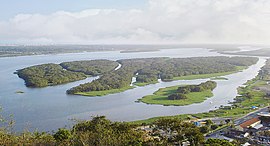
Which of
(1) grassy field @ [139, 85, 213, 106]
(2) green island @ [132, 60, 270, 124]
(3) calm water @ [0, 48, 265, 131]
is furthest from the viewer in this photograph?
(1) grassy field @ [139, 85, 213, 106]

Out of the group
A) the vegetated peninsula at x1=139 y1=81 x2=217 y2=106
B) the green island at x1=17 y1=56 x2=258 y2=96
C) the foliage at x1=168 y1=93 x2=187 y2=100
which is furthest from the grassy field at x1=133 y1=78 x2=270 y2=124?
the green island at x1=17 y1=56 x2=258 y2=96

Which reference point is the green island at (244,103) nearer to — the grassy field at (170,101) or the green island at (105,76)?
the grassy field at (170,101)

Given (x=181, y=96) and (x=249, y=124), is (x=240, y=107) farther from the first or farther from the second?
(x=249, y=124)

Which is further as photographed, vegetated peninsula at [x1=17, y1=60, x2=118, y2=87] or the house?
vegetated peninsula at [x1=17, y1=60, x2=118, y2=87]

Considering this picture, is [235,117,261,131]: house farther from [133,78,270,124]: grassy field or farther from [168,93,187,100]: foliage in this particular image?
[168,93,187,100]: foliage

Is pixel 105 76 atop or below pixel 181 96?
atop

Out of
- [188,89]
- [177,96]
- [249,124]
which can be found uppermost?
[188,89]

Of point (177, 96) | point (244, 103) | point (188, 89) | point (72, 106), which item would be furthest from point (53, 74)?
point (244, 103)
